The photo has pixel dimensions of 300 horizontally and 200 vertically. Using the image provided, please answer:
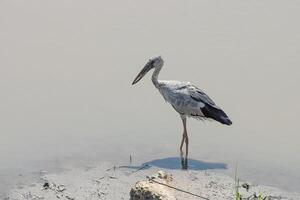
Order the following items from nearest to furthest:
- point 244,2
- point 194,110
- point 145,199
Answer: point 145,199 → point 194,110 → point 244,2

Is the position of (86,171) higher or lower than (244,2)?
lower

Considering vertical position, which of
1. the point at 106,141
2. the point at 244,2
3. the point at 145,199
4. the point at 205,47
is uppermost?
the point at 244,2

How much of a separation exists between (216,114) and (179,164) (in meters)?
0.83

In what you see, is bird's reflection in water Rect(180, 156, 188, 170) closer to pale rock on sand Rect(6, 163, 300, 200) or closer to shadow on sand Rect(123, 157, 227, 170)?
shadow on sand Rect(123, 157, 227, 170)

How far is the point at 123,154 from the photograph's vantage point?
30.9ft

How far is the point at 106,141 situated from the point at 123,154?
1.35 ft

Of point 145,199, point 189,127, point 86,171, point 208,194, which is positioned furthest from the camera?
point 189,127

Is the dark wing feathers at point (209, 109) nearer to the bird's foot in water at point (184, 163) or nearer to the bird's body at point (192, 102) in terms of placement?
the bird's body at point (192, 102)

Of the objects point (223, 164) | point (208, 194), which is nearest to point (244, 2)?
point (223, 164)

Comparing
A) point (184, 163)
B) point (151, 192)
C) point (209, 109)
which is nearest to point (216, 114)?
point (209, 109)

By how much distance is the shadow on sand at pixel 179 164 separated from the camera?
920 centimetres

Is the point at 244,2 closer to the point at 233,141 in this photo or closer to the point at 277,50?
the point at 277,50

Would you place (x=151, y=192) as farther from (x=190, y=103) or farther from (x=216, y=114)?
(x=190, y=103)

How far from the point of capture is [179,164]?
9320 mm
